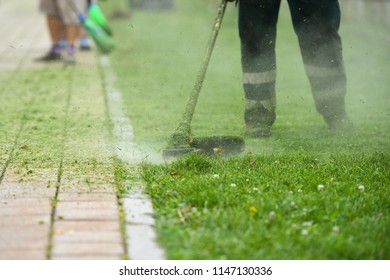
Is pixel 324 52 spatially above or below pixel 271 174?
above

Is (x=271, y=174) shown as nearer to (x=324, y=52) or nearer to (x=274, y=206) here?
(x=274, y=206)

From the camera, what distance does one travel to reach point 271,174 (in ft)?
16.4

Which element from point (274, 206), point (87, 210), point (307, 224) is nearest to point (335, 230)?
point (307, 224)

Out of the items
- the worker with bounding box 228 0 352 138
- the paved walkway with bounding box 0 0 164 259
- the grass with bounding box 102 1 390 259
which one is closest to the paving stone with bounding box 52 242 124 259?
the paved walkway with bounding box 0 0 164 259

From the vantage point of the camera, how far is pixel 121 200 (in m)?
4.61

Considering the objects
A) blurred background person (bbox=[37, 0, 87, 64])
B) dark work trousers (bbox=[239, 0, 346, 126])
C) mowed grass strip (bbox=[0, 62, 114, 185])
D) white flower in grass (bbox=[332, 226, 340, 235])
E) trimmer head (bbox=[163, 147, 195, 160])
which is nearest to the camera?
white flower in grass (bbox=[332, 226, 340, 235])

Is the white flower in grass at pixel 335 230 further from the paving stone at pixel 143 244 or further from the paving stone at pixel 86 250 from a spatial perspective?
the paving stone at pixel 86 250

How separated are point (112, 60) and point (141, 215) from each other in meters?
6.15

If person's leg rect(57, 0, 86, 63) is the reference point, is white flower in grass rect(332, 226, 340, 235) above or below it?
above

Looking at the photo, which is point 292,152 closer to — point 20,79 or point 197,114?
point 197,114

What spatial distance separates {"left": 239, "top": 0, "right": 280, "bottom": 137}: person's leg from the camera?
6.21 metres

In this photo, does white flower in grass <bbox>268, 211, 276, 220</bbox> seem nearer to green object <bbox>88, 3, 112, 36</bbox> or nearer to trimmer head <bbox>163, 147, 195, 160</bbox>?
trimmer head <bbox>163, 147, 195, 160</bbox>

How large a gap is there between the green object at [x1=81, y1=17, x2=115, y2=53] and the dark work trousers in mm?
4297

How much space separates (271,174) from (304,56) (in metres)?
1.62
